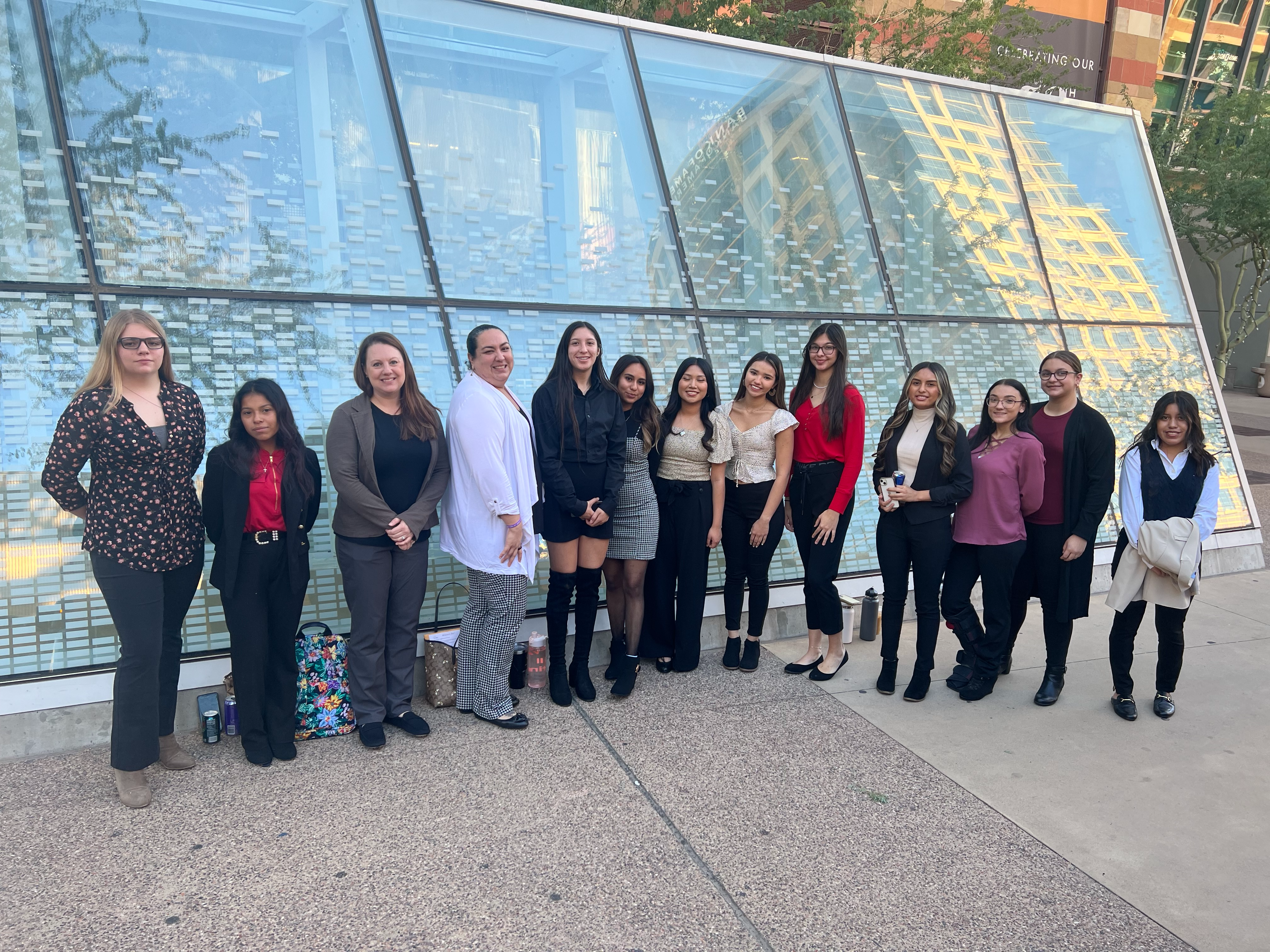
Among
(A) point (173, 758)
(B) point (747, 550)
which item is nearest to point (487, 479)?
(B) point (747, 550)

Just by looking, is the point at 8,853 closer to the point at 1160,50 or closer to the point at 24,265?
the point at 24,265

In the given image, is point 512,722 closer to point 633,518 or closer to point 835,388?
point 633,518

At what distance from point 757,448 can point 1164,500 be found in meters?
1.93

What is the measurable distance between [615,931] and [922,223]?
5.56m

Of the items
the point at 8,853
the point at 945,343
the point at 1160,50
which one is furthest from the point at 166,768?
the point at 1160,50

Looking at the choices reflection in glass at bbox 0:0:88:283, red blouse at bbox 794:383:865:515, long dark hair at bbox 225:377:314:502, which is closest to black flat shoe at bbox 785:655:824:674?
red blouse at bbox 794:383:865:515

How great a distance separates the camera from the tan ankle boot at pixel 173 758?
3.46 m

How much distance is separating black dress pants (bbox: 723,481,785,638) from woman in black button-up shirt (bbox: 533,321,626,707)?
677 mm

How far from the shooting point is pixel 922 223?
6.48 m

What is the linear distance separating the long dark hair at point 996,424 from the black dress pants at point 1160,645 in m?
0.99

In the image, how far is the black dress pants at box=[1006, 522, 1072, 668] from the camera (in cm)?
431

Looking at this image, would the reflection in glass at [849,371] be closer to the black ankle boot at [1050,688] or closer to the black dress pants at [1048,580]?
the black dress pants at [1048,580]

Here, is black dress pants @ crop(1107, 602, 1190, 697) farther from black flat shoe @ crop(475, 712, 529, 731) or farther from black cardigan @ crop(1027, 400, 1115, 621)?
black flat shoe @ crop(475, 712, 529, 731)

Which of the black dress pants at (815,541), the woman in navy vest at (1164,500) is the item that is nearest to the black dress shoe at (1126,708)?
the woman in navy vest at (1164,500)
